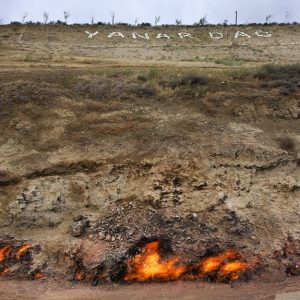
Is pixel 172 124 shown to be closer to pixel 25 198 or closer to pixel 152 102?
pixel 152 102

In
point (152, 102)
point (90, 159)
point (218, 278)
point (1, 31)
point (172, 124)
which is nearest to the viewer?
point (218, 278)

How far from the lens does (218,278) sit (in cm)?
1071

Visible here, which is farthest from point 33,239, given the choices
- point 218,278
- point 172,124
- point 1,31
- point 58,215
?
point 1,31

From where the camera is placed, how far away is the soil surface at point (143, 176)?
35.0 ft

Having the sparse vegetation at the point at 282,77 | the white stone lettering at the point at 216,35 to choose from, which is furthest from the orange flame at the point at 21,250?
the white stone lettering at the point at 216,35

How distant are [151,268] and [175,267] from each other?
0.59 meters

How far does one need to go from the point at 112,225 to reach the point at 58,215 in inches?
57.6

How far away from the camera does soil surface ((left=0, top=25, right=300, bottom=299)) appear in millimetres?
10656

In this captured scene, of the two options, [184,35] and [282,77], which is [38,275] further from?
[184,35]

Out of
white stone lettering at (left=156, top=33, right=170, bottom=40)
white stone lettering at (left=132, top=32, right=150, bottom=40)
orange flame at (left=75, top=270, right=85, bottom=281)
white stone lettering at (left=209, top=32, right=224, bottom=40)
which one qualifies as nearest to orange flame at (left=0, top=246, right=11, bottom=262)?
orange flame at (left=75, top=270, right=85, bottom=281)

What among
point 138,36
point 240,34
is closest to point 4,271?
point 138,36

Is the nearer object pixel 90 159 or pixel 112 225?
pixel 112 225

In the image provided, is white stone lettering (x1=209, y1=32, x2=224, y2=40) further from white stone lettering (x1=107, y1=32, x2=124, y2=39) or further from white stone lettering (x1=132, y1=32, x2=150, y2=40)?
white stone lettering (x1=107, y1=32, x2=124, y2=39)

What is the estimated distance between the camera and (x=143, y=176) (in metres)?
12.4
